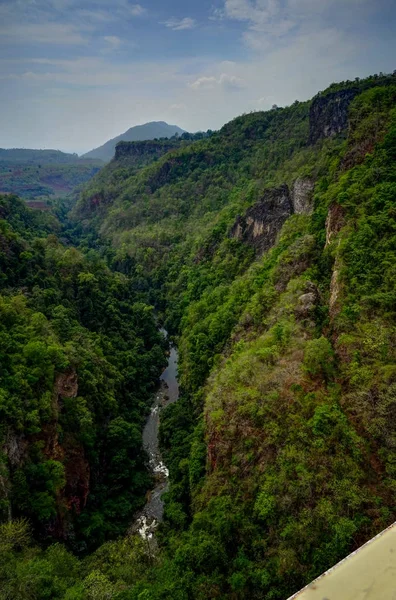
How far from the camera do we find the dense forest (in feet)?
68.2

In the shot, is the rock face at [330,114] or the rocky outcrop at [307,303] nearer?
the rocky outcrop at [307,303]

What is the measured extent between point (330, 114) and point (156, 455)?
5967 cm

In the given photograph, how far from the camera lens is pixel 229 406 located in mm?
27703

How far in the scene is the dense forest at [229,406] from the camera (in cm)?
2080

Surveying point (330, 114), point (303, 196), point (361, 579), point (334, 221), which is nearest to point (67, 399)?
point (334, 221)

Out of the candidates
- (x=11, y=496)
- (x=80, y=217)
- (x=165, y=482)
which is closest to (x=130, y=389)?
(x=165, y=482)

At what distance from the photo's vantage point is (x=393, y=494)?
1945 cm

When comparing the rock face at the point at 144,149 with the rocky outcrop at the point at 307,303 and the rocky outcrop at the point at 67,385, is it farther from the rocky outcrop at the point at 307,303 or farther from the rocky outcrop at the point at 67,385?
the rocky outcrop at the point at 307,303

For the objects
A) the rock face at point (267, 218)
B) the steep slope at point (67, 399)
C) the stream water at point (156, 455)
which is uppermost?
the rock face at point (267, 218)

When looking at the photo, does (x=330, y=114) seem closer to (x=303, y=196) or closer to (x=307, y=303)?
(x=303, y=196)

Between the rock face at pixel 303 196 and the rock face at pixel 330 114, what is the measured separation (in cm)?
2027

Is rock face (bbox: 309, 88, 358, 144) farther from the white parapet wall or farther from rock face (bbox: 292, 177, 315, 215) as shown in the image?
the white parapet wall

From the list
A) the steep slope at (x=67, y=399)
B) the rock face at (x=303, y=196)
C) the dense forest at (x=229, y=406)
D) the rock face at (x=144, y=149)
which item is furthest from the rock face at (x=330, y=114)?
the rock face at (x=144, y=149)

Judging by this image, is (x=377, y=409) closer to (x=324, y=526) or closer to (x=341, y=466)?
(x=341, y=466)
